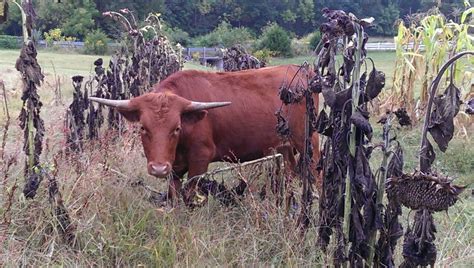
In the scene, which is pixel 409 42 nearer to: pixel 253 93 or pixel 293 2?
pixel 253 93

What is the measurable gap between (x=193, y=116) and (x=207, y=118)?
318 mm

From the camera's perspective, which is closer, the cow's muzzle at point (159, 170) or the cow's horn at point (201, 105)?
the cow's muzzle at point (159, 170)

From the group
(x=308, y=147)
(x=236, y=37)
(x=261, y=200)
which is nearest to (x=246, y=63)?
(x=261, y=200)

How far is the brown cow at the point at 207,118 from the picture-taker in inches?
184

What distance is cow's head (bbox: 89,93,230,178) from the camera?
4.57 meters

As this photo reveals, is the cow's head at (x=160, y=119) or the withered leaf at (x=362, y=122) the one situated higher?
the withered leaf at (x=362, y=122)

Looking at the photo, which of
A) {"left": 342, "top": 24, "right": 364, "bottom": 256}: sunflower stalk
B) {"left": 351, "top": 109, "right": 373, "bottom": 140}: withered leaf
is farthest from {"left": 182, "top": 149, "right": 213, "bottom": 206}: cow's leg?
{"left": 351, "top": 109, "right": 373, "bottom": 140}: withered leaf

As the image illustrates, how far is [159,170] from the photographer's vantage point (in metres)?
4.48

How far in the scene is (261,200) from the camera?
4.82 m

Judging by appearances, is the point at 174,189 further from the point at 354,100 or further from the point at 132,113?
the point at 354,100

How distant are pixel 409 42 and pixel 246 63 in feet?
9.78

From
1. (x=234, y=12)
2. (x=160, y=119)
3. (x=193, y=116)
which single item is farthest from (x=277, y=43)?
(x=160, y=119)

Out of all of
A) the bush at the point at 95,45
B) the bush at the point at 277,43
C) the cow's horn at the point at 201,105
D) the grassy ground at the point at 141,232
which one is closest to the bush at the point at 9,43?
the bush at the point at 95,45

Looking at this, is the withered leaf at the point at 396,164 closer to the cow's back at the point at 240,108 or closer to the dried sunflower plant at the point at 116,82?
the cow's back at the point at 240,108
